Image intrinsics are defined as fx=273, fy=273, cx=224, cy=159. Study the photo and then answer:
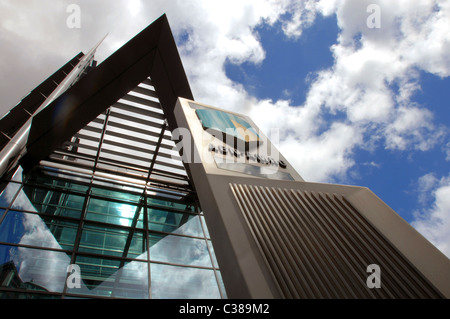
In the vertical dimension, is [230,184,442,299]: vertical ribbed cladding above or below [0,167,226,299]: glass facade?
below

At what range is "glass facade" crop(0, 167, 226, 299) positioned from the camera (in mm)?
8445

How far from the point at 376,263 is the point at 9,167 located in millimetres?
14292

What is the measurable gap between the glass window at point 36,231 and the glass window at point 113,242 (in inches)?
20.2

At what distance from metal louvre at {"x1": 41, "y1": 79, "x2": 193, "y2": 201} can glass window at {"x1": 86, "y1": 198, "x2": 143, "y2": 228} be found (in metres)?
1.95

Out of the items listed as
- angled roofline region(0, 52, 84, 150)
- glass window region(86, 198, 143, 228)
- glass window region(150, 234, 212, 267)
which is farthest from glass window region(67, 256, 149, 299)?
angled roofline region(0, 52, 84, 150)

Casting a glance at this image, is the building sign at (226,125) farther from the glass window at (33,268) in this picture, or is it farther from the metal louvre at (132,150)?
the glass window at (33,268)

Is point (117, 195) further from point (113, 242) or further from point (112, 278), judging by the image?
point (112, 278)

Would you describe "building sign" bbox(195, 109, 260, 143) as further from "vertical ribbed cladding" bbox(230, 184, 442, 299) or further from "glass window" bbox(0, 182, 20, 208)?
"glass window" bbox(0, 182, 20, 208)

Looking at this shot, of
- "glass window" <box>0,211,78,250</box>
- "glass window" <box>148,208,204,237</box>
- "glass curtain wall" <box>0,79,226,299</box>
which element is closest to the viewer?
"glass curtain wall" <box>0,79,226,299</box>

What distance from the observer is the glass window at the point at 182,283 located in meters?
9.18

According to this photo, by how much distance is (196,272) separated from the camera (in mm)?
10461

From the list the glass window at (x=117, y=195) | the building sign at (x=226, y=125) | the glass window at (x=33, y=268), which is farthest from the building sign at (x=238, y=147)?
the glass window at (x=117, y=195)

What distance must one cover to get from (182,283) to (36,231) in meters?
5.67
